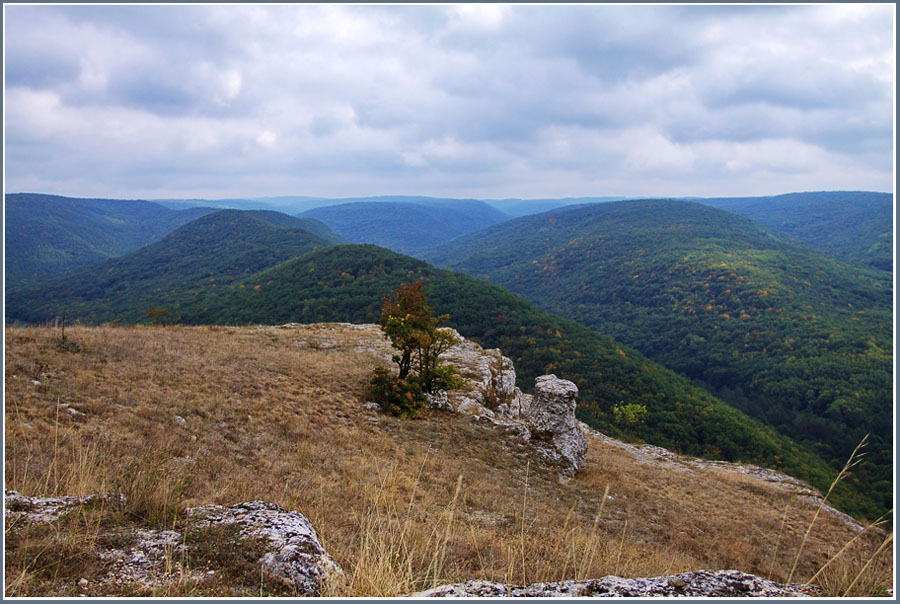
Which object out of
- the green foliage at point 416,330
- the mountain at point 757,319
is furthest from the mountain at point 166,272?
the mountain at point 757,319

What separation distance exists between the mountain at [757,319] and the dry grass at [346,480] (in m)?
52.3

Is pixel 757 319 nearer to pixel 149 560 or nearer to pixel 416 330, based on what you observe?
pixel 416 330

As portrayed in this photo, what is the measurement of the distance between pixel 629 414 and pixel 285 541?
4506 cm

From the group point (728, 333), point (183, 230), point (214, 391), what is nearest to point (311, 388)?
point (214, 391)

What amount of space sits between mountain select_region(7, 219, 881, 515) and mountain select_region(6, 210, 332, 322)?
0.71 meters

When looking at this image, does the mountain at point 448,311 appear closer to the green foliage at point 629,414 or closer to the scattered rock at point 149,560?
the green foliage at point 629,414

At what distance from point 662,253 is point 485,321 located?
108037 millimetres

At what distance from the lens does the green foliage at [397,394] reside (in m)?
14.5

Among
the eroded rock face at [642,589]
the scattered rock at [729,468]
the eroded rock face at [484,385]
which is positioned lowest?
the scattered rock at [729,468]

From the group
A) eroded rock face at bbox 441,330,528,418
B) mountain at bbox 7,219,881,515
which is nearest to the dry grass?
eroded rock face at bbox 441,330,528,418

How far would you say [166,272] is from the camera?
140 meters

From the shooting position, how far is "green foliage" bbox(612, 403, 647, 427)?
42.6 m

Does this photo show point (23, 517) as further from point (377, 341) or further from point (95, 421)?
point (377, 341)

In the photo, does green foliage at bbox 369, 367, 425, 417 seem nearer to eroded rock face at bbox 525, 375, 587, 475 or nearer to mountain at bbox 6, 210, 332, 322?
eroded rock face at bbox 525, 375, 587, 475
